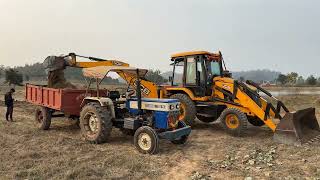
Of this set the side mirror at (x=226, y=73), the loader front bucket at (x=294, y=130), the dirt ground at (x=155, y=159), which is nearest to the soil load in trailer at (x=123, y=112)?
the dirt ground at (x=155, y=159)

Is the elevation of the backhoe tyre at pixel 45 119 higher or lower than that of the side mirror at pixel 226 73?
lower

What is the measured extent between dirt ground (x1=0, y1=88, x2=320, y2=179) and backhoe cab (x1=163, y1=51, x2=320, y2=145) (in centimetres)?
56

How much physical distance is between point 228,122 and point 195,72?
2134 millimetres

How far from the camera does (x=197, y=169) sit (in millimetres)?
7715

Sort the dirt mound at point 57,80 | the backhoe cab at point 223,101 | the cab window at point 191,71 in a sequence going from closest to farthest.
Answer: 1. the backhoe cab at point 223,101
2. the cab window at point 191,71
3. the dirt mound at point 57,80

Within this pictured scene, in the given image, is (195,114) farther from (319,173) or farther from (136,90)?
(319,173)

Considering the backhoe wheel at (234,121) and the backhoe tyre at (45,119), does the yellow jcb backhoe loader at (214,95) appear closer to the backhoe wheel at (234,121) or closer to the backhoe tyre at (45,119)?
the backhoe wheel at (234,121)

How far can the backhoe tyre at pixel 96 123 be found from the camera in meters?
9.68

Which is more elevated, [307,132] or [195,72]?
[195,72]

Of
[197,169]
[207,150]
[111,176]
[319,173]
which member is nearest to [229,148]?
[207,150]

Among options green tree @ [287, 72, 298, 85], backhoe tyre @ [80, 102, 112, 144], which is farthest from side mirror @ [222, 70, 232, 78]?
green tree @ [287, 72, 298, 85]

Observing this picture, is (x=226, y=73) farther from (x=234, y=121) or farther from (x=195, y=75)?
(x=234, y=121)

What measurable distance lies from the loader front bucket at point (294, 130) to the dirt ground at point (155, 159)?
0.28 m

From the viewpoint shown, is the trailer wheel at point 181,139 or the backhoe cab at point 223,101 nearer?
the trailer wheel at point 181,139
